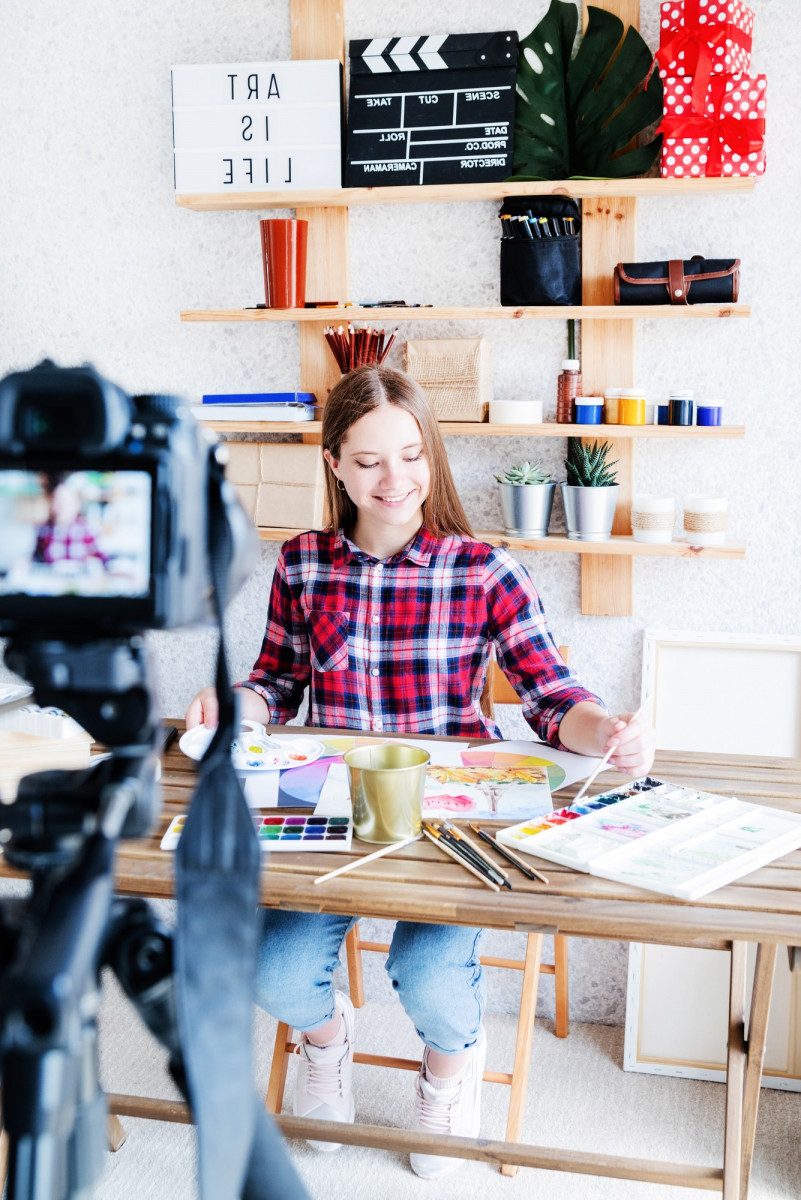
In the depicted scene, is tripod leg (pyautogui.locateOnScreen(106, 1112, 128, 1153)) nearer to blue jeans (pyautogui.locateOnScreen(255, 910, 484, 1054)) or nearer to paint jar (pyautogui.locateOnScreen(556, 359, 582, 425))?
blue jeans (pyautogui.locateOnScreen(255, 910, 484, 1054))

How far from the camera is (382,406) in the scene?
171cm

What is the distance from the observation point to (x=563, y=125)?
212 cm

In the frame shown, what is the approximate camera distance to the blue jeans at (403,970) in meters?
1.51

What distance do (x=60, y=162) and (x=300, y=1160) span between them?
2229 millimetres

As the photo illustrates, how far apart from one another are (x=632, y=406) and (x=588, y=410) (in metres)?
0.09

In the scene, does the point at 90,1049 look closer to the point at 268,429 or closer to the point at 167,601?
the point at 167,601

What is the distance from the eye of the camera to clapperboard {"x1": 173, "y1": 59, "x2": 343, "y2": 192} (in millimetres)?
2199

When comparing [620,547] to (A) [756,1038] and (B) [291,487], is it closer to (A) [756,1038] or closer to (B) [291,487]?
(B) [291,487]

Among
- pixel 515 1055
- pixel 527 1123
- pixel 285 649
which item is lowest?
pixel 527 1123

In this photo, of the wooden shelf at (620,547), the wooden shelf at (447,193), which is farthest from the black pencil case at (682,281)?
the wooden shelf at (620,547)

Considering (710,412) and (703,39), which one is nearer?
(703,39)

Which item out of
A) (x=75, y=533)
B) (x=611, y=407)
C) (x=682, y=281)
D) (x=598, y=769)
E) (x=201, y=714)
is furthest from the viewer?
(x=611, y=407)

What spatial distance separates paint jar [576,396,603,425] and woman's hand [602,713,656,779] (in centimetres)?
93

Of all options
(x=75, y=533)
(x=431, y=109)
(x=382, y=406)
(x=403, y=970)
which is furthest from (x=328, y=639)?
(x=75, y=533)
